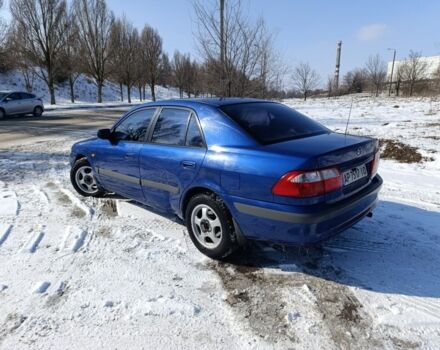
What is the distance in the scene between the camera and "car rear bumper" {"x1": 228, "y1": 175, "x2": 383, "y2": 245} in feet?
9.23

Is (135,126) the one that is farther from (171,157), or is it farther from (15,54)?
(15,54)

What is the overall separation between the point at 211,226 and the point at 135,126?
1797mm

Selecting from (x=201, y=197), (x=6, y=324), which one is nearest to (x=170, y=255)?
(x=201, y=197)

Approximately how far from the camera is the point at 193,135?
11.8ft

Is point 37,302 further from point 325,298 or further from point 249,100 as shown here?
point 249,100

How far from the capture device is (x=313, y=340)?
238cm

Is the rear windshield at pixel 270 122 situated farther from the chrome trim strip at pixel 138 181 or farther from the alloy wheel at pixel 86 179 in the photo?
the alloy wheel at pixel 86 179

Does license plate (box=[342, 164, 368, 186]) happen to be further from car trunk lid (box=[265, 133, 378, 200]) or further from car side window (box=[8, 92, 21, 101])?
car side window (box=[8, 92, 21, 101])

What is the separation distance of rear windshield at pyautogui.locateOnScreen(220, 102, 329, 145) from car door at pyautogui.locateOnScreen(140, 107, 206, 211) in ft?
1.50

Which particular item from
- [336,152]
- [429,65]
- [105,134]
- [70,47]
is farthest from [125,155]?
[429,65]

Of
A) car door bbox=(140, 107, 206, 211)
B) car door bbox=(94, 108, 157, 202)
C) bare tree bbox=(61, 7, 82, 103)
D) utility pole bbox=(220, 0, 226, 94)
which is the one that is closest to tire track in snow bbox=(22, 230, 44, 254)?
car door bbox=(94, 108, 157, 202)

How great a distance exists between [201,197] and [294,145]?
3.38 ft

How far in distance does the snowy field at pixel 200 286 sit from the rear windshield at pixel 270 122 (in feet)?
4.00

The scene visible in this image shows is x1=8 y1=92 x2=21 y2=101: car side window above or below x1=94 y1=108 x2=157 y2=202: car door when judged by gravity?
above
